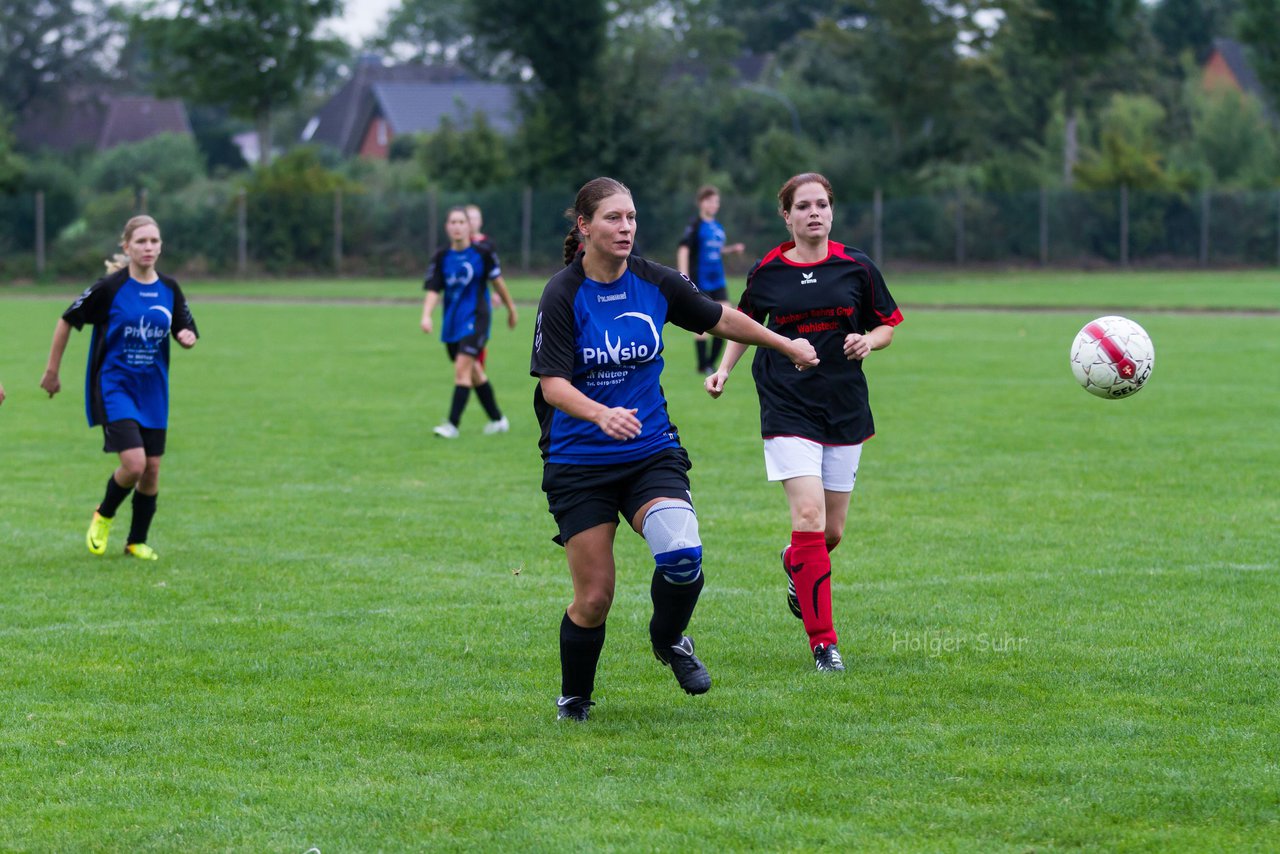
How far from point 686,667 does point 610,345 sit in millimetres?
1194

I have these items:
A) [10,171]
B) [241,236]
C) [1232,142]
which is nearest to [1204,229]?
[1232,142]

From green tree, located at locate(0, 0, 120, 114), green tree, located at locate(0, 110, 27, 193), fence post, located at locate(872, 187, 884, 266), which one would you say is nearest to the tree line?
green tree, located at locate(0, 110, 27, 193)

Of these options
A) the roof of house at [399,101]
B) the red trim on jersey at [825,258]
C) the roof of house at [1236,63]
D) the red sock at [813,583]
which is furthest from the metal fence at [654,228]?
the red sock at [813,583]

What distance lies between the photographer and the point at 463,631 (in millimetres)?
7168

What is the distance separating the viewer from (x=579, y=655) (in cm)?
569

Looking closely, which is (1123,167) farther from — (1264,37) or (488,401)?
(488,401)

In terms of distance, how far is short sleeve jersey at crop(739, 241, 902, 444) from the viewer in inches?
267

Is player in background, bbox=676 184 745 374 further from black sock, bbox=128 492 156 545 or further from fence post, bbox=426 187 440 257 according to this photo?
fence post, bbox=426 187 440 257

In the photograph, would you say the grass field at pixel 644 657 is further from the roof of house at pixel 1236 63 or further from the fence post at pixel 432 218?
the roof of house at pixel 1236 63

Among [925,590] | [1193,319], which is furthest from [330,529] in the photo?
[1193,319]

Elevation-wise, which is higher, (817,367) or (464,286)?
(464,286)

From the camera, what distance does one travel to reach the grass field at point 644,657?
4.70 meters

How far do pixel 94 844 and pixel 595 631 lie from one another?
1881 mm

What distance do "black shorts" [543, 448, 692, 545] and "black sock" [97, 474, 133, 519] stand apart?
13.7 ft
